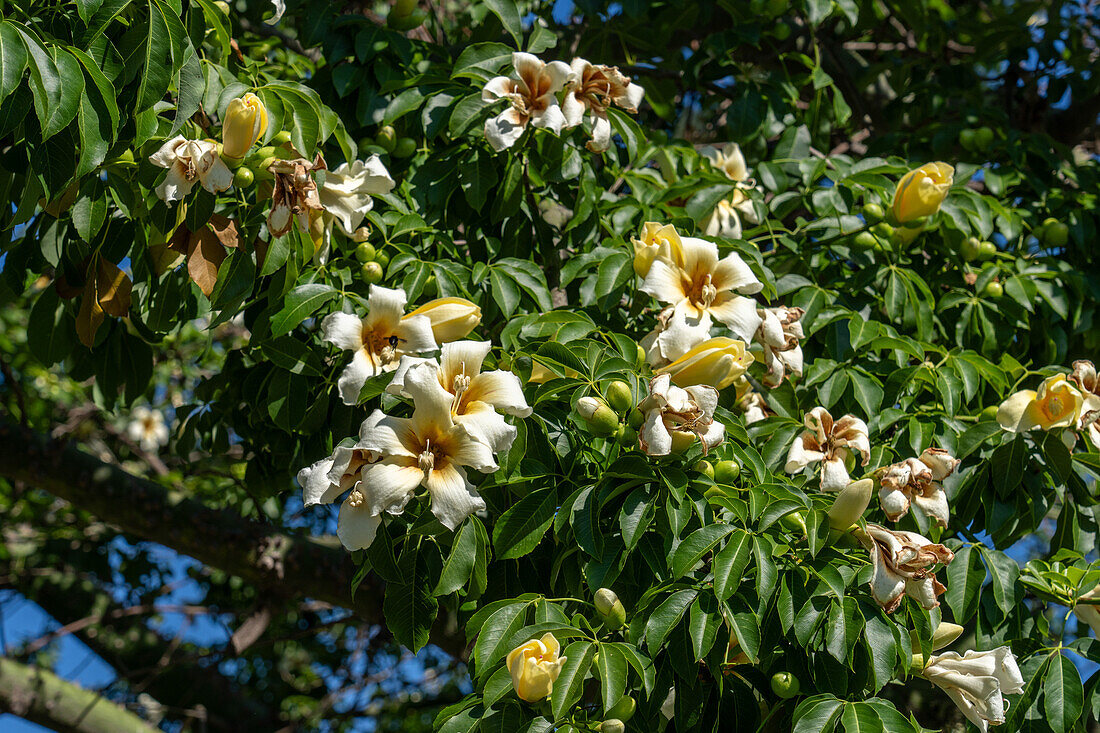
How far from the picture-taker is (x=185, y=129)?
65.9 inches

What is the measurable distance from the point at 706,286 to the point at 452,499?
24.8 inches

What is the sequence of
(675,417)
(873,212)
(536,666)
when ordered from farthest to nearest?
(873,212)
(675,417)
(536,666)

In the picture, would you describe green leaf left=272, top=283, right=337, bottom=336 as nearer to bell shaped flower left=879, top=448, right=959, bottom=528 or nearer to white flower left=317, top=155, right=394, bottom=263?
white flower left=317, top=155, right=394, bottom=263

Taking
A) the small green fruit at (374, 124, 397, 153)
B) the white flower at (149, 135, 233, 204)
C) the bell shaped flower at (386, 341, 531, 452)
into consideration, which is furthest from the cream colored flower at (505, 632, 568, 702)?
the small green fruit at (374, 124, 397, 153)

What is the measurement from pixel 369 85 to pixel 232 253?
679mm

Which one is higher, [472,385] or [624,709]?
[472,385]

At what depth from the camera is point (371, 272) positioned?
181 centimetres

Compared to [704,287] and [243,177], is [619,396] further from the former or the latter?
[243,177]

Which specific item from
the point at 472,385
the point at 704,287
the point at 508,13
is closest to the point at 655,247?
the point at 704,287

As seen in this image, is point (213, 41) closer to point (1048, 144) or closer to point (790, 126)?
point (790, 126)

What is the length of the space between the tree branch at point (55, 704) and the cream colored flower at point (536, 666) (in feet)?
7.93

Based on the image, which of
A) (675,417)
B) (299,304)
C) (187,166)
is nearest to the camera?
(675,417)

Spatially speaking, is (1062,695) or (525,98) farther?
(525,98)

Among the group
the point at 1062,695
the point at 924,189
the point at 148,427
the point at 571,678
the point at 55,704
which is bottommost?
the point at 148,427
